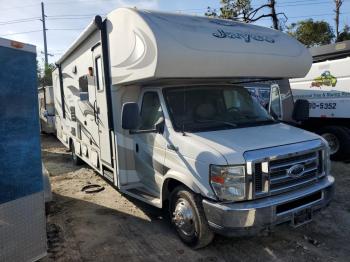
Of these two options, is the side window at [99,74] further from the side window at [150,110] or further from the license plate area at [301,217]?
the license plate area at [301,217]

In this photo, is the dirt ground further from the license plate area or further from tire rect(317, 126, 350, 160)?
tire rect(317, 126, 350, 160)

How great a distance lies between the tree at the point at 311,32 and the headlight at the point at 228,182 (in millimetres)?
21868

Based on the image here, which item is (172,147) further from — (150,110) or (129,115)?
(150,110)

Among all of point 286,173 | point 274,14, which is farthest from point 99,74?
point 274,14

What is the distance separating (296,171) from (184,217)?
4.87 ft

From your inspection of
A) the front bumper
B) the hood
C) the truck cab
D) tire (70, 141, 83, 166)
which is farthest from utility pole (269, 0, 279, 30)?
the front bumper

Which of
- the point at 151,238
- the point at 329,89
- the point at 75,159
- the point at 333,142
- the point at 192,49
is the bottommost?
the point at 151,238

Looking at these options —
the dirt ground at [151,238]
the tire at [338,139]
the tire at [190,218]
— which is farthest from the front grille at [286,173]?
the tire at [338,139]

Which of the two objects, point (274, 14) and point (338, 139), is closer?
point (338, 139)

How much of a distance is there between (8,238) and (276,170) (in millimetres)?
2968

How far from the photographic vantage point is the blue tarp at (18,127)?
3.64m

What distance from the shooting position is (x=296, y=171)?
4.41m

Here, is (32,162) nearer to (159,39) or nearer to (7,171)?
(7,171)

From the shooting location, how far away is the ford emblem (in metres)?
4.35
